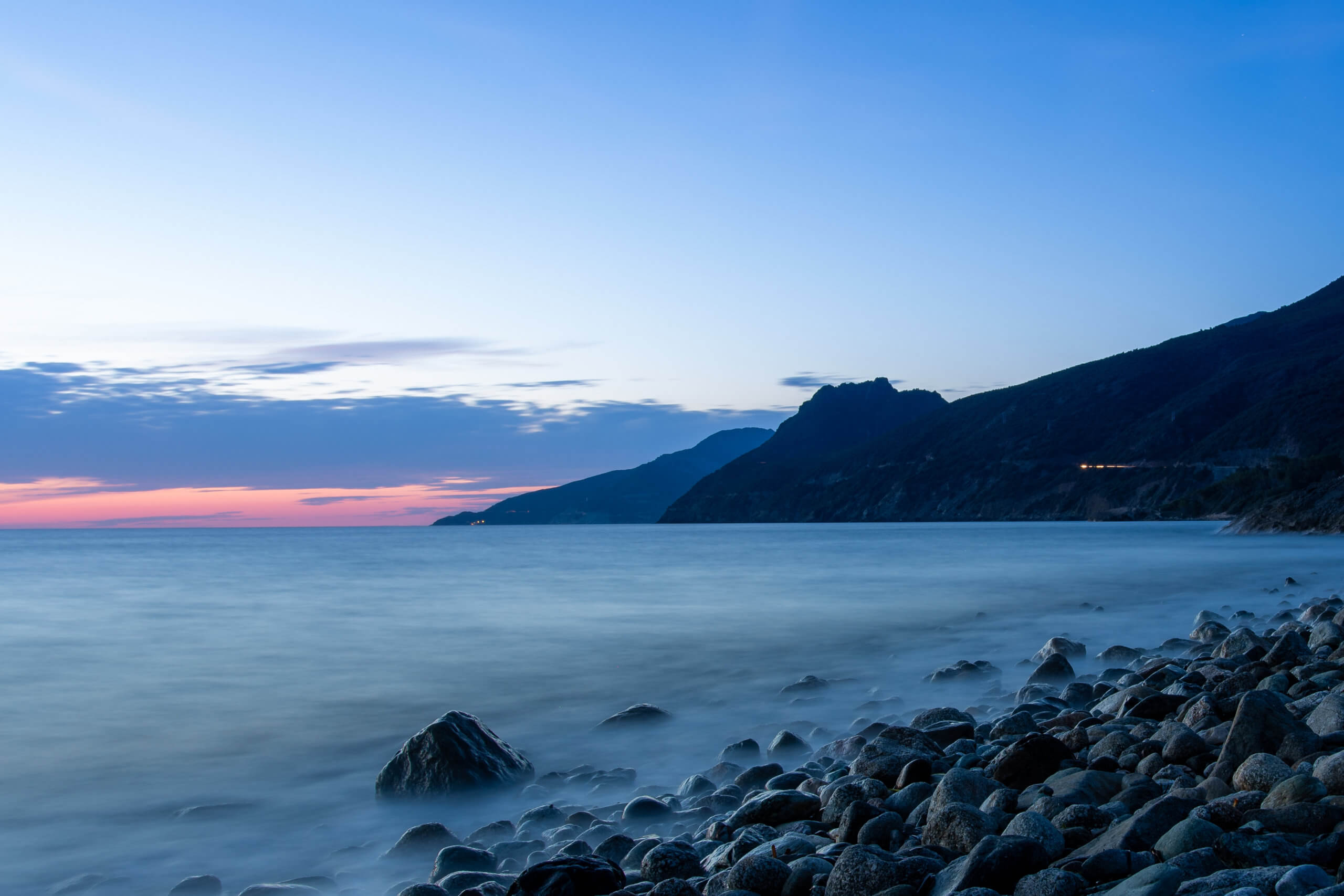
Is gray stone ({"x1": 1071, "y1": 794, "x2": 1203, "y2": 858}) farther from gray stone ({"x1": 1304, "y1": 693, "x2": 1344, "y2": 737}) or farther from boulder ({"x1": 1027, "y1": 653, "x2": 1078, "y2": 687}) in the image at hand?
boulder ({"x1": 1027, "y1": 653, "x2": 1078, "y2": 687})

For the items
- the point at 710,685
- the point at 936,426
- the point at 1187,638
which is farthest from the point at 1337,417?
the point at 710,685

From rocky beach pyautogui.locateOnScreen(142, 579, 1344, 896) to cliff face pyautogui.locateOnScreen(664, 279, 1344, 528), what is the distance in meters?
70.4

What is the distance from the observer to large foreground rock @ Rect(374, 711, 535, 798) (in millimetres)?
5902

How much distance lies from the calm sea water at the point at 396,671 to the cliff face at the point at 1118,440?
56.1 metres

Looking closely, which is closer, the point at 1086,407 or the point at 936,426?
the point at 1086,407

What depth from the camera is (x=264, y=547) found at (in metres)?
71.6

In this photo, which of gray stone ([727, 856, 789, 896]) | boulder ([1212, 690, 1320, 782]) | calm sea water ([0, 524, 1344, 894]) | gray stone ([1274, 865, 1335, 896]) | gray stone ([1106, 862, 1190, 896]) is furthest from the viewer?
calm sea water ([0, 524, 1344, 894])

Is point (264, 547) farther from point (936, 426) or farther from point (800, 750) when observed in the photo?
point (936, 426)

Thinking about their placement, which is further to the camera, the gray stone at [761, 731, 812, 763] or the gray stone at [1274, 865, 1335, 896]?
the gray stone at [761, 731, 812, 763]

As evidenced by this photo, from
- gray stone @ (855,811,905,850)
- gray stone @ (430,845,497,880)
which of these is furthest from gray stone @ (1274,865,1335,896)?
gray stone @ (430,845,497,880)

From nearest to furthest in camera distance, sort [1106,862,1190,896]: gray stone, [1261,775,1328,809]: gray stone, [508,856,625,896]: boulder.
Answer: [1106,862,1190,896]: gray stone < [1261,775,1328,809]: gray stone < [508,856,625,896]: boulder

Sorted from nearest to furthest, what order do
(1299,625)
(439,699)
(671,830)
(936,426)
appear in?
(671,830)
(439,699)
(1299,625)
(936,426)

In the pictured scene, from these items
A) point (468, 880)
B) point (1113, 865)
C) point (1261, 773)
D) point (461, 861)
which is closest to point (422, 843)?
point (461, 861)

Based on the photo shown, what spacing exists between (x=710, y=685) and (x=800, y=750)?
3470mm
